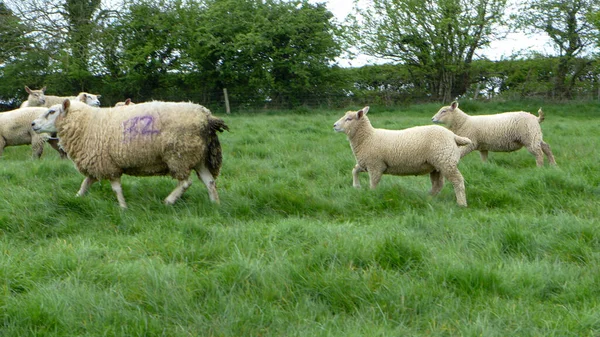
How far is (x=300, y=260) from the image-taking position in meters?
4.41

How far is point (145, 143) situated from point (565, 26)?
1025 inches

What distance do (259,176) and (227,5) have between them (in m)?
20.1

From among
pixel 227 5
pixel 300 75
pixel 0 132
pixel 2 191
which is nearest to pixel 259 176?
pixel 2 191

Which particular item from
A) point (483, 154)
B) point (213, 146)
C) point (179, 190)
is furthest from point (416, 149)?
point (483, 154)

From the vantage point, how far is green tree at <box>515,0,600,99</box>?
2745 cm

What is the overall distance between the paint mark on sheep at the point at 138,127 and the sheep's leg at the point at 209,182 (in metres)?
0.73

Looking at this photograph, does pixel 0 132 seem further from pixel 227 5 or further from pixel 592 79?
pixel 592 79

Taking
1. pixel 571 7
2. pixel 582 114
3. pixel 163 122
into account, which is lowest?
pixel 582 114

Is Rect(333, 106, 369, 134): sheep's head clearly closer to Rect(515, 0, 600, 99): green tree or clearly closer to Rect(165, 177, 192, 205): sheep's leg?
Rect(165, 177, 192, 205): sheep's leg

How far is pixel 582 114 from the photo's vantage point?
22609 millimetres

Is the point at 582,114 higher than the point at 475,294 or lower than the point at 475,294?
lower

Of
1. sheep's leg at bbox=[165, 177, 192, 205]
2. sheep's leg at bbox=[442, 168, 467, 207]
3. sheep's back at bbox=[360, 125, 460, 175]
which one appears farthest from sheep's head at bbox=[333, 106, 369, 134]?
sheep's leg at bbox=[165, 177, 192, 205]

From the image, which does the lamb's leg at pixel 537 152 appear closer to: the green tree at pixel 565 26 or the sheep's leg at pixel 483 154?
the sheep's leg at pixel 483 154

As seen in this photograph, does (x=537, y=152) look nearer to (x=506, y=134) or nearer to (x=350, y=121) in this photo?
(x=506, y=134)
